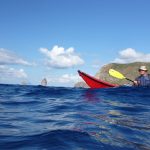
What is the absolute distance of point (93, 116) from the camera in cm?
959

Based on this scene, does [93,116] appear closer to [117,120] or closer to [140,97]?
[117,120]

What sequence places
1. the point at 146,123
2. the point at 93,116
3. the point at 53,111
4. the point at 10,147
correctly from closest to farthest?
the point at 10,147 < the point at 146,123 < the point at 93,116 < the point at 53,111

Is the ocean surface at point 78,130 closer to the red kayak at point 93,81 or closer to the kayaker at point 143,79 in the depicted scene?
the kayaker at point 143,79

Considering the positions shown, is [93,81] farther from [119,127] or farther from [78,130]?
[78,130]

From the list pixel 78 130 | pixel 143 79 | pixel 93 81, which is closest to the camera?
pixel 78 130

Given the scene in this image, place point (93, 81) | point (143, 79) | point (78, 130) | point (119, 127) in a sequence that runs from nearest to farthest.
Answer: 1. point (78, 130)
2. point (119, 127)
3. point (143, 79)
4. point (93, 81)

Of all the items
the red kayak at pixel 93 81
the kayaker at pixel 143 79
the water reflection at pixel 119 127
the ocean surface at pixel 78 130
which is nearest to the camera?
the ocean surface at pixel 78 130

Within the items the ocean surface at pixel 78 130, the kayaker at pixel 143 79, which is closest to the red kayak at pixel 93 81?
the kayaker at pixel 143 79

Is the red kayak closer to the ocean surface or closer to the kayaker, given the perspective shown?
the kayaker

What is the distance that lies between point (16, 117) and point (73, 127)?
2.33 m

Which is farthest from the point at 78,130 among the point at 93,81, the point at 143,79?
the point at 93,81

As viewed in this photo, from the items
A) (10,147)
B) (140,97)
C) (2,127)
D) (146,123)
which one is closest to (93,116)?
(146,123)

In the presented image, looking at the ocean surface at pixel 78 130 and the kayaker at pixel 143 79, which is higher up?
the kayaker at pixel 143 79

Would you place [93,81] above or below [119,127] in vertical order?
above
